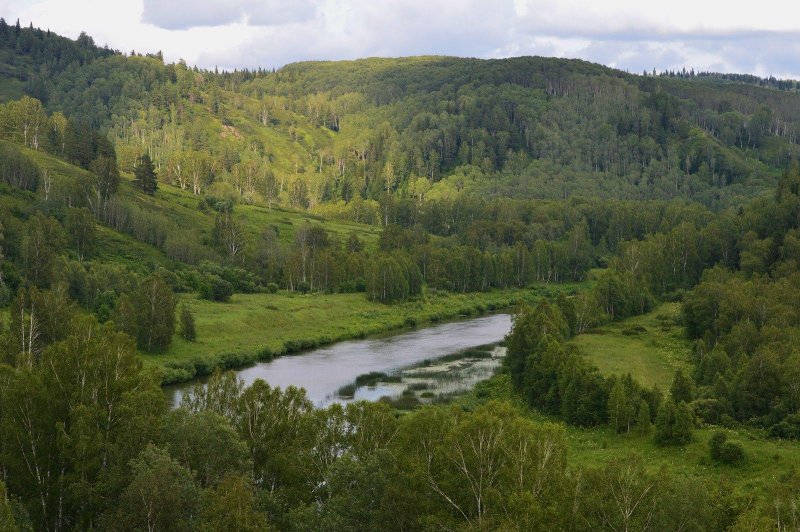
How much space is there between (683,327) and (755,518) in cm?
8145

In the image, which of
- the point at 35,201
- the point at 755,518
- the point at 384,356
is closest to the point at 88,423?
the point at 755,518

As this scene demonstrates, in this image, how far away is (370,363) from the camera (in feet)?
332

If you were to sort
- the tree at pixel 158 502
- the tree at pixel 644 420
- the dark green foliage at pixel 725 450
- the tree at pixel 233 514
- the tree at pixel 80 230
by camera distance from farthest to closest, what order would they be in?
the tree at pixel 80 230
the tree at pixel 644 420
the dark green foliage at pixel 725 450
the tree at pixel 158 502
the tree at pixel 233 514

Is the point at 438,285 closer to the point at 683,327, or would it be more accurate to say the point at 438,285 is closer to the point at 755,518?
the point at 683,327

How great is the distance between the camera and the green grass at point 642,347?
293ft

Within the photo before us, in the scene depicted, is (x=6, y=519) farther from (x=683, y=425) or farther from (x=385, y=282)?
(x=385, y=282)

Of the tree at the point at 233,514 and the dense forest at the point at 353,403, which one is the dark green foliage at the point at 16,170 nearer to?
the dense forest at the point at 353,403

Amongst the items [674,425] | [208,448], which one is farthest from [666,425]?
[208,448]

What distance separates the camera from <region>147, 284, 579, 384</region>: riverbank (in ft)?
316

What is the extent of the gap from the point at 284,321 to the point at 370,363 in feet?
68.2

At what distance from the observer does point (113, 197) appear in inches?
5743

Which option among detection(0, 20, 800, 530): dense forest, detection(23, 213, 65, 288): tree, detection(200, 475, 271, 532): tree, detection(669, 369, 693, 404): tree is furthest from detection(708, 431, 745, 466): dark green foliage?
detection(23, 213, 65, 288): tree

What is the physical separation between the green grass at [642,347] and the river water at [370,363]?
39.1 feet

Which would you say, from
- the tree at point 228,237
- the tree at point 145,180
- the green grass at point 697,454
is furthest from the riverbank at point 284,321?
the tree at point 145,180
